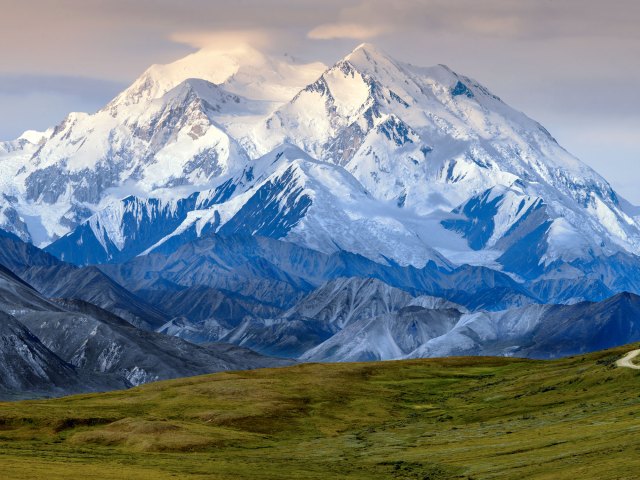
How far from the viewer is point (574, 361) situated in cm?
18825

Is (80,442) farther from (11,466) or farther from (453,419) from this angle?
(453,419)

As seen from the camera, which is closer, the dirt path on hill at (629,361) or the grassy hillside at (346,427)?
the grassy hillside at (346,427)

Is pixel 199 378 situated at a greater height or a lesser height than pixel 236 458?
greater

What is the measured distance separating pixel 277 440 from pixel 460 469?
3557 cm

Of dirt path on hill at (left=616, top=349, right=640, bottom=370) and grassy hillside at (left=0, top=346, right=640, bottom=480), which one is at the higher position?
dirt path on hill at (left=616, top=349, right=640, bottom=370)

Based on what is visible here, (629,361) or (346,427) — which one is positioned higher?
(629,361)

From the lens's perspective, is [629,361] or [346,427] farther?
[629,361]

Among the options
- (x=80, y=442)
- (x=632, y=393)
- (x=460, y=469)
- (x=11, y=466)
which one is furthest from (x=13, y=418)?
(x=632, y=393)

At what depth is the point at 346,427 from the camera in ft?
501

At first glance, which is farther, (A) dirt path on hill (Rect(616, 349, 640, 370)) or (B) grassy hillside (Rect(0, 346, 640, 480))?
(A) dirt path on hill (Rect(616, 349, 640, 370))

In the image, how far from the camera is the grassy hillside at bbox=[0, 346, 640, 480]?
108875mm

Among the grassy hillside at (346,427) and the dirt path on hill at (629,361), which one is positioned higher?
the dirt path on hill at (629,361)

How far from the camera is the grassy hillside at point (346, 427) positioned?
109 m

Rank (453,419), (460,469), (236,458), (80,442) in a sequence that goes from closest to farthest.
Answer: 1. (460,469)
2. (236,458)
3. (80,442)
4. (453,419)
